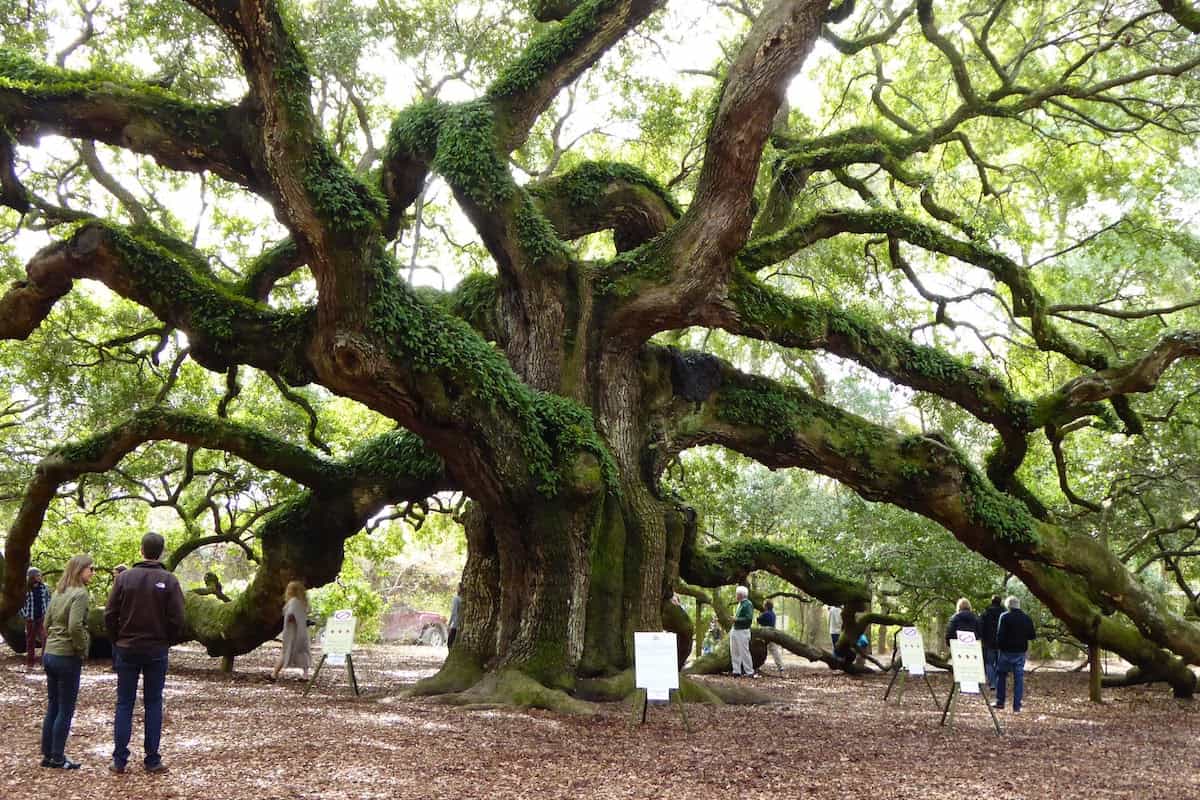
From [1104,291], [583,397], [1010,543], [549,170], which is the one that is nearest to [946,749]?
[1010,543]

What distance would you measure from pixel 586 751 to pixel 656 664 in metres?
1.38

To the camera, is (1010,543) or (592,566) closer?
(592,566)

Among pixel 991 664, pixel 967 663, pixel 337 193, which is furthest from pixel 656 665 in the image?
pixel 991 664

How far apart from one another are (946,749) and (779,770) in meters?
2.20

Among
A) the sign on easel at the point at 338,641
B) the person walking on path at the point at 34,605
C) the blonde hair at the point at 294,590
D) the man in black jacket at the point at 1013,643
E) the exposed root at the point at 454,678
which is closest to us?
the exposed root at the point at 454,678

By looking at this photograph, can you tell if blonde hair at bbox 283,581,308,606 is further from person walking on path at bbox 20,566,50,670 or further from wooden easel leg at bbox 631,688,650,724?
wooden easel leg at bbox 631,688,650,724

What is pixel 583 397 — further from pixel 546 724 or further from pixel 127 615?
pixel 127 615

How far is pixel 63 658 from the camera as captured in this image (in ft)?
17.9

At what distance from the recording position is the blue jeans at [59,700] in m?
5.46

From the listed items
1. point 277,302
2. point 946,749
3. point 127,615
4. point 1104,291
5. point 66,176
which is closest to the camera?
point 127,615

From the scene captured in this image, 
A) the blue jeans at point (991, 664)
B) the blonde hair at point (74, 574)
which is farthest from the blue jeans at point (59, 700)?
→ the blue jeans at point (991, 664)

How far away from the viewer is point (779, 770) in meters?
6.02

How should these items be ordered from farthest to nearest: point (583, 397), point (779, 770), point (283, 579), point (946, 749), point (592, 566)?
point (283, 579) < point (583, 397) < point (592, 566) < point (946, 749) < point (779, 770)

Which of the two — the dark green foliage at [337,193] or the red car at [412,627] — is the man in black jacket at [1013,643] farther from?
the red car at [412,627]
